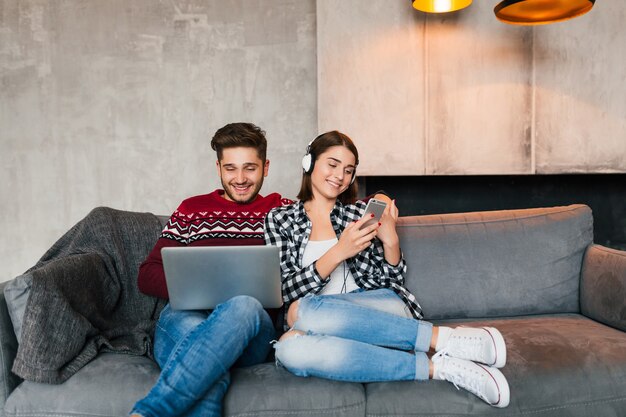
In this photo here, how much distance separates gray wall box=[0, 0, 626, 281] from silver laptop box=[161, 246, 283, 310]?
1616 millimetres

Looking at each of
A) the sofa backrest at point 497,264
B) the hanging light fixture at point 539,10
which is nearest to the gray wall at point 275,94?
the hanging light fixture at point 539,10

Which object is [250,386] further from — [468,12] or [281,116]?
[468,12]

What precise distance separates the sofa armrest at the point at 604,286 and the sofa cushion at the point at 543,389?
0.26 meters

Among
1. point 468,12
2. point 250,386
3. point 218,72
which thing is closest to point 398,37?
point 468,12

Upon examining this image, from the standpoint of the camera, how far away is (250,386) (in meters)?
1.46

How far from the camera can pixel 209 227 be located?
190 centimetres

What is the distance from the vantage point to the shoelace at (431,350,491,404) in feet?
4.65

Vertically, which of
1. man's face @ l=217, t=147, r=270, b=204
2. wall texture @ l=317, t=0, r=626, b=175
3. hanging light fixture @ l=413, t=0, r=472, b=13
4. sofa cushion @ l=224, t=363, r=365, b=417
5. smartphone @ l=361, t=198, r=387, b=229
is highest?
hanging light fixture @ l=413, t=0, r=472, b=13

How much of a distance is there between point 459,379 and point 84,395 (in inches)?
40.0

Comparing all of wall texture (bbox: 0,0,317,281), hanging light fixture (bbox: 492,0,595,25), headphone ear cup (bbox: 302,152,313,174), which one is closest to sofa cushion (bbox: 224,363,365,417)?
headphone ear cup (bbox: 302,152,313,174)

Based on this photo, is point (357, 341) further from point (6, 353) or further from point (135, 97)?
point (135, 97)

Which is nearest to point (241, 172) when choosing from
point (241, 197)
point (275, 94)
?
point (241, 197)

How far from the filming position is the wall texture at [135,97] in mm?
3293

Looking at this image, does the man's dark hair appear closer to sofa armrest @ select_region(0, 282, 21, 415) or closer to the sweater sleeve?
the sweater sleeve
